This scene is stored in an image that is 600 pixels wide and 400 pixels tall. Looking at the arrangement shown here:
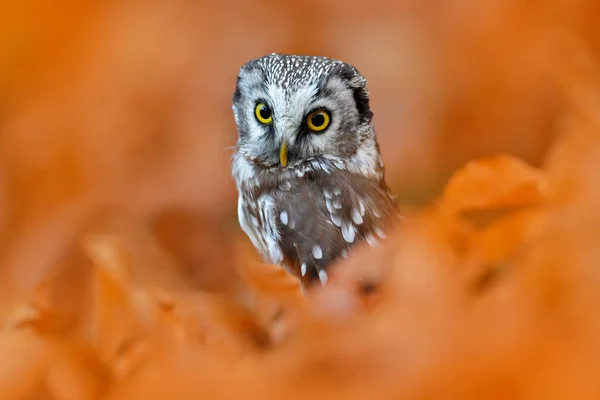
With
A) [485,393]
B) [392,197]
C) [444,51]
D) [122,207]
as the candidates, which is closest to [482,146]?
A: [444,51]

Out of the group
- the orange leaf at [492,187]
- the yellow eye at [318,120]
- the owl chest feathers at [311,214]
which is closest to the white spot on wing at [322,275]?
the owl chest feathers at [311,214]

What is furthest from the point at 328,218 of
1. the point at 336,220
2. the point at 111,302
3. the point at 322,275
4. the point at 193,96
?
the point at 111,302

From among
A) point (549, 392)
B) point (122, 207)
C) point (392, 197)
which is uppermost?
point (392, 197)

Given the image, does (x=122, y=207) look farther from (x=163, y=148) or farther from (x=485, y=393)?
(x=485, y=393)

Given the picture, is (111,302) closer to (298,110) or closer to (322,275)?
(322,275)

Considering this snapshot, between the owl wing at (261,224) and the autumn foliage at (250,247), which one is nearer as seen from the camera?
the autumn foliage at (250,247)

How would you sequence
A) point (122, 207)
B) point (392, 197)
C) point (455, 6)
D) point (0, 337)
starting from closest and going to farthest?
point (0, 337) < point (122, 207) < point (455, 6) < point (392, 197)

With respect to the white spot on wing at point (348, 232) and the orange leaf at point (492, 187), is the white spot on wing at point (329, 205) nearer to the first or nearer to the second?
the white spot on wing at point (348, 232)

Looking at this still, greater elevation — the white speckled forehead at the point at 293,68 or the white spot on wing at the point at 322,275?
the white speckled forehead at the point at 293,68
